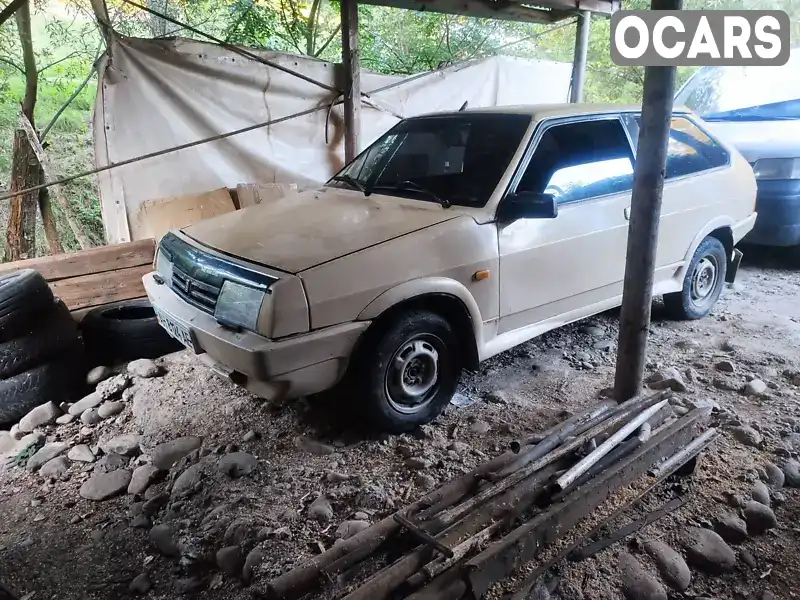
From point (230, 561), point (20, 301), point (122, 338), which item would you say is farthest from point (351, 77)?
point (230, 561)

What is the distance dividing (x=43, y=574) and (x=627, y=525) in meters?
2.50

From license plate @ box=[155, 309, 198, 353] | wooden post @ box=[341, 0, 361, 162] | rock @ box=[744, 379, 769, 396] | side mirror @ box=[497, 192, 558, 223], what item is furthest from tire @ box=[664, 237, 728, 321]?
license plate @ box=[155, 309, 198, 353]

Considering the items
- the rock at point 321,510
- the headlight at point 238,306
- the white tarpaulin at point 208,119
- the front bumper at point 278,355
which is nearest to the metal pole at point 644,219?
the front bumper at point 278,355

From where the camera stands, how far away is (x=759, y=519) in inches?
103

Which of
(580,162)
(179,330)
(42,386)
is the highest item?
(580,162)

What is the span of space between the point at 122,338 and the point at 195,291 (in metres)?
1.39

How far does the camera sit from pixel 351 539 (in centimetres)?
235

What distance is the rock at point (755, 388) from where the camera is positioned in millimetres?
3700

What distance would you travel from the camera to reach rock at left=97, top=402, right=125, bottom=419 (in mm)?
3613

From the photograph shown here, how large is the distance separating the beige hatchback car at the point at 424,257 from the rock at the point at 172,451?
1.79 feet

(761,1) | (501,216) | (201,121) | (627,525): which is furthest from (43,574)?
(761,1)

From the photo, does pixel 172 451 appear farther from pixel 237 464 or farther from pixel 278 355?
pixel 278 355

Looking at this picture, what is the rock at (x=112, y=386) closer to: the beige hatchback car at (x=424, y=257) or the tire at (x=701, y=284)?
the beige hatchback car at (x=424, y=257)

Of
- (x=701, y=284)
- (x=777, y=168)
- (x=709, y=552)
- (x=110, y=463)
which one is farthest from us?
(x=777, y=168)
